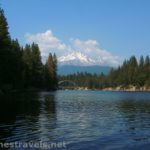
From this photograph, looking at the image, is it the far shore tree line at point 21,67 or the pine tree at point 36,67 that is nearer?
the far shore tree line at point 21,67

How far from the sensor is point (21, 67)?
128375 mm

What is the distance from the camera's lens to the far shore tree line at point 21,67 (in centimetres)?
10100

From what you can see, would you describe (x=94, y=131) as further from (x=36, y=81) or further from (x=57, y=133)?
(x=36, y=81)

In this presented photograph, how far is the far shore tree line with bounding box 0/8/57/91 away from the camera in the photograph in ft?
331

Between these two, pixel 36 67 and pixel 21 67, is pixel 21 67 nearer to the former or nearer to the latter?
pixel 21 67

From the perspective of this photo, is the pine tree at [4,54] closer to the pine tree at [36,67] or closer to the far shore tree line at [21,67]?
the far shore tree line at [21,67]

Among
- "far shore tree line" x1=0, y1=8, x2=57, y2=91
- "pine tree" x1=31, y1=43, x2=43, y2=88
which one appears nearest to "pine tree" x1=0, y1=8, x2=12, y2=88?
"far shore tree line" x1=0, y1=8, x2=57, y2=91

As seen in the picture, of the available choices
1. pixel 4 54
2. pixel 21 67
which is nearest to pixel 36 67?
pixel 21 67

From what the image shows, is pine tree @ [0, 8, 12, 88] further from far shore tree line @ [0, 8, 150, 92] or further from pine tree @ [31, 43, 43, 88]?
pine tree @ [31, 43, 43, 88]

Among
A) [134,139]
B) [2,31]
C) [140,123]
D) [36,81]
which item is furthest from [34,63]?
[134,139]

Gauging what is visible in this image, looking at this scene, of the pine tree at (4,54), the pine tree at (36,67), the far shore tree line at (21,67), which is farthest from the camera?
the pine tree at (36,67)

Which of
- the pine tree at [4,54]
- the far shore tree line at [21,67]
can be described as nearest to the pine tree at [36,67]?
the far shore tree line at [21,67]

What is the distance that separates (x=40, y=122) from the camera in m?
38.1

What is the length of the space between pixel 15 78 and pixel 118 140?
8875cm
